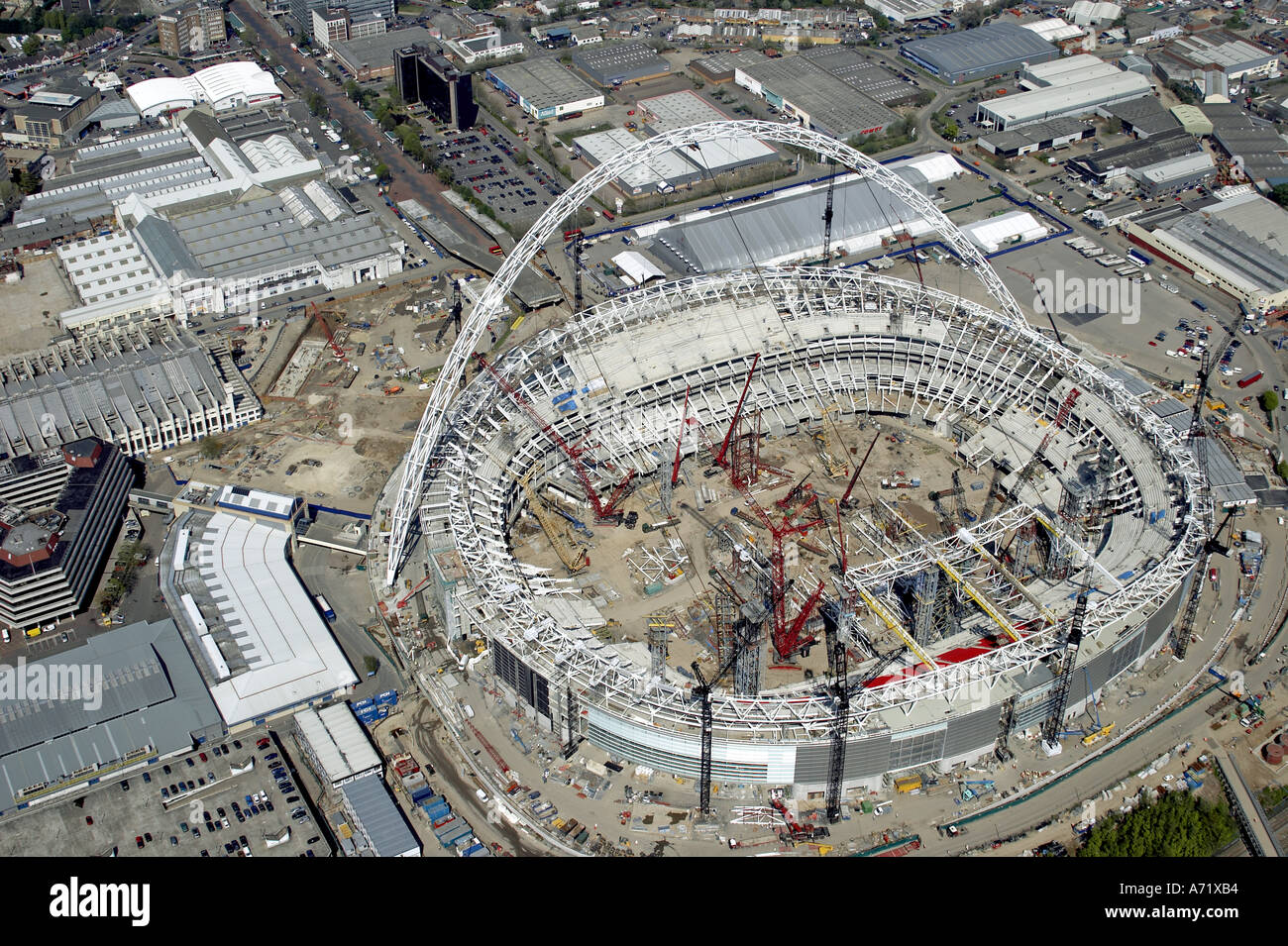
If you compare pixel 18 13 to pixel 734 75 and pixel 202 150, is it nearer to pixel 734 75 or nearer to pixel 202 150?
pixel 202 150

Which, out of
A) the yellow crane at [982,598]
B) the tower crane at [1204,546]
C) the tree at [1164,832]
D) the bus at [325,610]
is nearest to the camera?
the tree at [1164,832]

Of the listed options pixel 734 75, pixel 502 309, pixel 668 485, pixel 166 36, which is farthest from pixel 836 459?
pixel 166 36

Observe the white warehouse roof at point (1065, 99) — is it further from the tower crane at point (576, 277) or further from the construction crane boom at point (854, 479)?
the construction crane boom at point (854, 479)

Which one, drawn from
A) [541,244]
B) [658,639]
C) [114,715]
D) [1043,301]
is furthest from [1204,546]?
[114,715]

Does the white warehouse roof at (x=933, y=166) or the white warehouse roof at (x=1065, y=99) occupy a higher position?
the white warehouse roof at (x=1065, y=99)

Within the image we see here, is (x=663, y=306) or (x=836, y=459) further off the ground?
(x=663, y=306)

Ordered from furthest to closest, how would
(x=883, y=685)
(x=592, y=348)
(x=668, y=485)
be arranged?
1. (x=592, y=348)
2. (x=668, y=485)
3. (x=883, y=685)

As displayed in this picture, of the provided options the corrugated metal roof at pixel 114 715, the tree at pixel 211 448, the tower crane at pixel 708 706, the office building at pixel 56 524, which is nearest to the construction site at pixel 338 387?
the tree at pixel 211 448
